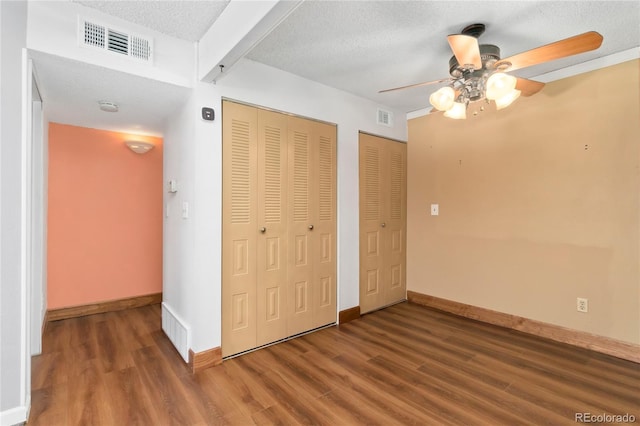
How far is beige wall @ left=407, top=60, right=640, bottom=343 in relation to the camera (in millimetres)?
2447

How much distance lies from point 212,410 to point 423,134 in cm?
360

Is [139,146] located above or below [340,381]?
above

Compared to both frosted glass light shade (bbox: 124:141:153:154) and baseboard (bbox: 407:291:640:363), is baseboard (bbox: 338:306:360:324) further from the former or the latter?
frosted glass light shade (bbox: 124:141:153:154)

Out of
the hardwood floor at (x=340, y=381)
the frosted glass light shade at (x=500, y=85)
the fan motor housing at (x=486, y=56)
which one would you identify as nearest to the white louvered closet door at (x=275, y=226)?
the hardwood floor at (x=340, y=381)

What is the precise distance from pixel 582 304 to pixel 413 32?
278 centimetres

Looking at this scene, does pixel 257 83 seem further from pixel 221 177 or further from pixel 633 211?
pixel 633 211

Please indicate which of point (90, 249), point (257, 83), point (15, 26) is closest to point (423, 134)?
point (257, 83)

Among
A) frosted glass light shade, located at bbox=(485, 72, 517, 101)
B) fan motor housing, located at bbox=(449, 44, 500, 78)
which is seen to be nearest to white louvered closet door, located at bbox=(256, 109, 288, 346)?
fan motor housing, located at bbox=(449, 44, 500, 78)

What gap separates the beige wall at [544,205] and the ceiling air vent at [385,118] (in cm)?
43

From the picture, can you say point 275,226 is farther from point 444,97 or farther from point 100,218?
point 100,218

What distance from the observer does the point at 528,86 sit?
2.17 m

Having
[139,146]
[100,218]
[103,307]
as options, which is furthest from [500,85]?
[103,307]

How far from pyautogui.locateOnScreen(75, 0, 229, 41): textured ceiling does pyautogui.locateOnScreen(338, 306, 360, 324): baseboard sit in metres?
2.84

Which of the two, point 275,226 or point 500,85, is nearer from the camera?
point 500,85
